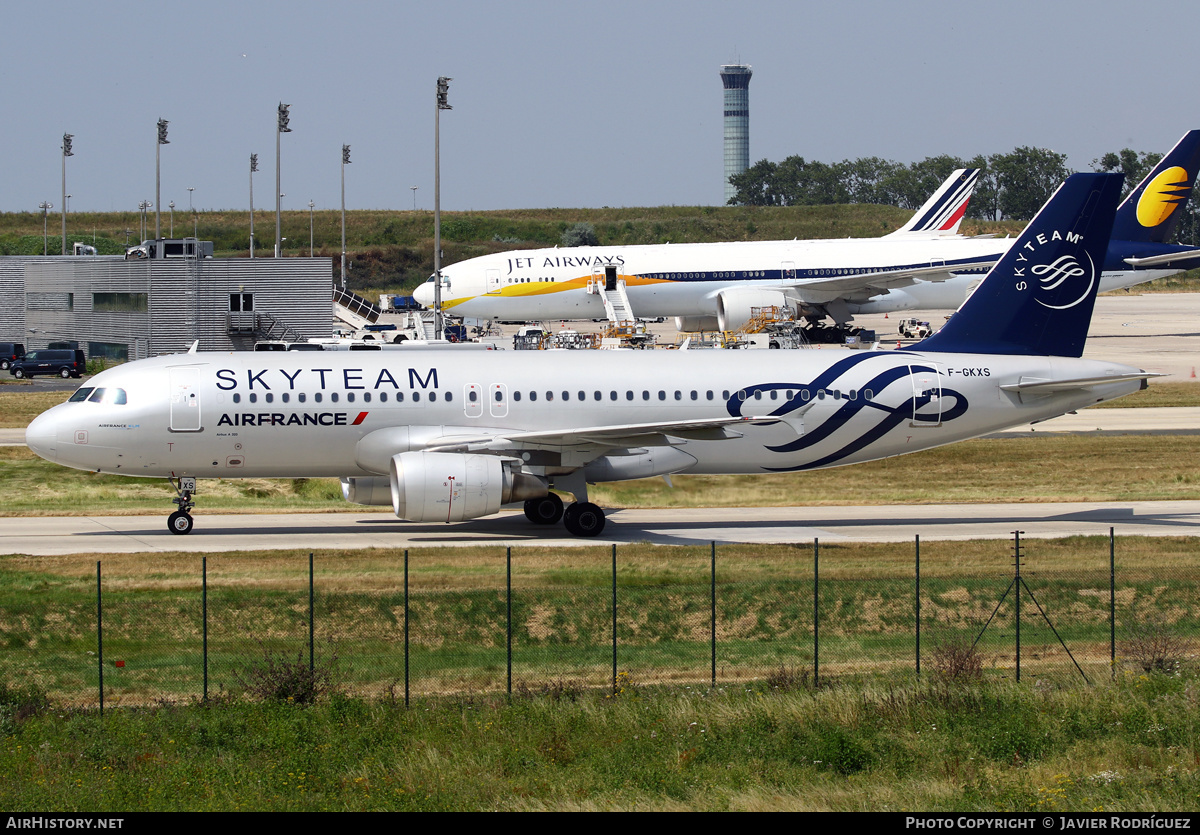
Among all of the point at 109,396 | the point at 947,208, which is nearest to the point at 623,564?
the point at 109,396

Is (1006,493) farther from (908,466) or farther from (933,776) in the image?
(933,776)

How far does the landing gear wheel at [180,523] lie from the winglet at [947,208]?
78.9 metres

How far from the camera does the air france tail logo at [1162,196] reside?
2434 inches

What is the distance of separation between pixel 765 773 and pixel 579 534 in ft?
49.6

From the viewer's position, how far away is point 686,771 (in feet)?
54.6

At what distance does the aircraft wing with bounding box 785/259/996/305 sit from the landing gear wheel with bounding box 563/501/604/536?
2044 inches

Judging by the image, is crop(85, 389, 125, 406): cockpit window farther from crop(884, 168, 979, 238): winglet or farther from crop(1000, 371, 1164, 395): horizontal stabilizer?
crop(884, 168, 979, 238): winglet

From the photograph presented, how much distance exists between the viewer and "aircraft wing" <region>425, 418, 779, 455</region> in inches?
1182

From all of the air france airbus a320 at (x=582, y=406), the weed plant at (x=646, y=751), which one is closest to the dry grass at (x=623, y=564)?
the air france airbus a320 at (x=582, y=406)

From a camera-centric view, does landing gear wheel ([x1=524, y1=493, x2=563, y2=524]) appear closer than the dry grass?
No

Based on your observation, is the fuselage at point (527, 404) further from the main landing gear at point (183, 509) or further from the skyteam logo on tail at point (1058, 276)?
the skyteam logo on tail at point (1058, 276)

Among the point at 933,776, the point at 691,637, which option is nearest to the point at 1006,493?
the point at 691,637

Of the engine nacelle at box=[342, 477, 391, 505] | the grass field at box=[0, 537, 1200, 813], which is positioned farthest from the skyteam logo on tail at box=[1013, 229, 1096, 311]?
the engine nacelle at box=[342, 477, 391, 505]

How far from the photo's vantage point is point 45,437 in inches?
1201
